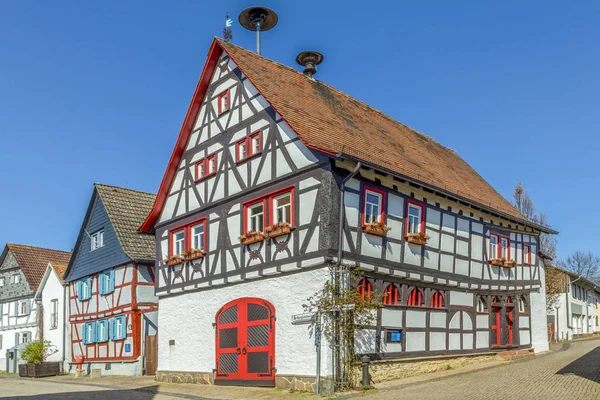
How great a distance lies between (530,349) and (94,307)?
19.8 meters

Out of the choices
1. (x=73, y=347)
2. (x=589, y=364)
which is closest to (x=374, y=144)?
(x=589, y=364)

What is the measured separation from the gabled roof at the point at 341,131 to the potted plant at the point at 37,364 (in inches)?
430

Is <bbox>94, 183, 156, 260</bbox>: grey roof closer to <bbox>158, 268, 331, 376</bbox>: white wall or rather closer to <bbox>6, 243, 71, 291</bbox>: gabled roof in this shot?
<bbox>158, 268, 331, 376</bbox>: white wall

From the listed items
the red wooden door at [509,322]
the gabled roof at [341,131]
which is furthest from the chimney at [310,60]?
the red wooden door at [509,322]

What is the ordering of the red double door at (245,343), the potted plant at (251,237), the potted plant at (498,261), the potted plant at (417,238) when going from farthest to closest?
the potted plant at (498,261) → the potted plant at (417,238) → the potted plant at (251,237) → the red double door at (245,343)

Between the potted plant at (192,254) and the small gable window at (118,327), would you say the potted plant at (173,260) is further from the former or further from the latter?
the small gable window at (118,327)

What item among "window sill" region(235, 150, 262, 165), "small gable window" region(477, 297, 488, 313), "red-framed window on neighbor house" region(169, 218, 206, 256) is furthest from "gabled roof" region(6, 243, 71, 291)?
"small gable window" region(477, 297, 488, 313)

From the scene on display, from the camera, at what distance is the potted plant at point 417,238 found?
68.4 ft

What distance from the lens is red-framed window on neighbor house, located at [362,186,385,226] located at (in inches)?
770

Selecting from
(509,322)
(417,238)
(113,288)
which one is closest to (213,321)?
(417,238)

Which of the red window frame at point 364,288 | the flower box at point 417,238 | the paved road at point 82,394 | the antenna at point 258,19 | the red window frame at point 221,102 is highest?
the antenna at point 258,19

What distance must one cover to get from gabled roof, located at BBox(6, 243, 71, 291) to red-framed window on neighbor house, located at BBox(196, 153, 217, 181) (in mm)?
23469

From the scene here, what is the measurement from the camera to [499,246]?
26328mm

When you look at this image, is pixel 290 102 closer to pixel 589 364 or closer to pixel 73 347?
pixel 589 364
